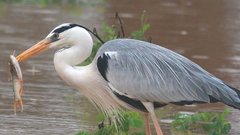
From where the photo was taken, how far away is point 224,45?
1759 cm

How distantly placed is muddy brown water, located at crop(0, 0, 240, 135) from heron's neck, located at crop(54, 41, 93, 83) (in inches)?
60.6

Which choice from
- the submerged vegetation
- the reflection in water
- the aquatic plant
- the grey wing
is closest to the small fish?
the grey wing

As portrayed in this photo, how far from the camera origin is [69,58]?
8242 millimetres

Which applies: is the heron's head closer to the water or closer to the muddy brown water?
the muddy brown water

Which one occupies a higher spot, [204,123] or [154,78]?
[154,78]

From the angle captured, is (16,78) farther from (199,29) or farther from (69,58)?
(199,29)

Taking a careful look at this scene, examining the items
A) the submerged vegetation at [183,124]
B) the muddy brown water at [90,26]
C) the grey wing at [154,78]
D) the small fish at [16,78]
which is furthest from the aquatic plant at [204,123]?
the small fish at [16,78]

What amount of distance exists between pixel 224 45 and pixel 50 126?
8.29 m

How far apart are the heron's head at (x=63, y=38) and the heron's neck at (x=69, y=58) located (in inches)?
2.4

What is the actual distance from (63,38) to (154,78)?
978 mm

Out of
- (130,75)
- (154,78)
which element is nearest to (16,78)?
(130,75)

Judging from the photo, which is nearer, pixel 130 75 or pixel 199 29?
pixel 130 75

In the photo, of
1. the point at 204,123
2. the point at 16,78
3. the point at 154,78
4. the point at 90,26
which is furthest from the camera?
the point at 90,26

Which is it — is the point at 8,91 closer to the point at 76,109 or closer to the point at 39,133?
the point at 76,109
